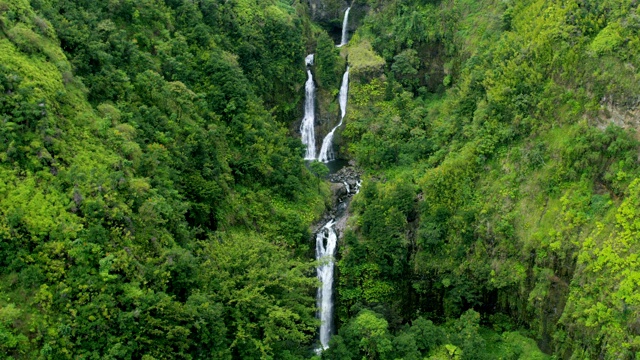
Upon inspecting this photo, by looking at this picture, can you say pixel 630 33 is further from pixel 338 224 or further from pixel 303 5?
pixel 303 5

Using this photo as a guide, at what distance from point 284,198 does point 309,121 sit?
13055 millimetres

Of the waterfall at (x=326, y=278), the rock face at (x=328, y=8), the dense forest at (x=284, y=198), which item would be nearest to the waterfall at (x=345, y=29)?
the rock face at (x=328, y=8)

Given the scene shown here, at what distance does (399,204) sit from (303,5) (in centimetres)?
2934

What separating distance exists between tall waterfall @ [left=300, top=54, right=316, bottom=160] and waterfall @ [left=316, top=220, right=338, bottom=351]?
1177 centimetres

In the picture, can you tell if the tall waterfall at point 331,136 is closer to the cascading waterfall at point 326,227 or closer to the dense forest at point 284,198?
the cascading waterfall at point 326,227

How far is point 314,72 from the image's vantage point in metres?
47.6

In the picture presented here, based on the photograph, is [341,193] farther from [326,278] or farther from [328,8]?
[328,8]

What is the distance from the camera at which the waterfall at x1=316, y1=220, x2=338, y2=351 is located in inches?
1193

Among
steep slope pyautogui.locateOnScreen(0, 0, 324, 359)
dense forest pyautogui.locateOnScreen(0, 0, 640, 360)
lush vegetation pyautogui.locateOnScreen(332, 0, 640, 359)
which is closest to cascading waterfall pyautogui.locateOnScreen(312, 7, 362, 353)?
dense forest pyautogui.locateOnScreen(0, 0, 640, 360)

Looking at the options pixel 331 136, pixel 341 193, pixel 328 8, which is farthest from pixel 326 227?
pixel 328 8

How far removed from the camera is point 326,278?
3169 centimetres

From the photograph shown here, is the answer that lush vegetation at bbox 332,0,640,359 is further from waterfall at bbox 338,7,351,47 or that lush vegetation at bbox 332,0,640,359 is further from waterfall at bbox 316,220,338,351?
waterfall at bbox 338,7,351,47

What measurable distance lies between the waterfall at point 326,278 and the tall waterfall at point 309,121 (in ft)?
38.6

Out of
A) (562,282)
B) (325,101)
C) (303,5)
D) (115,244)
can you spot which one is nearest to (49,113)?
(115,244)
